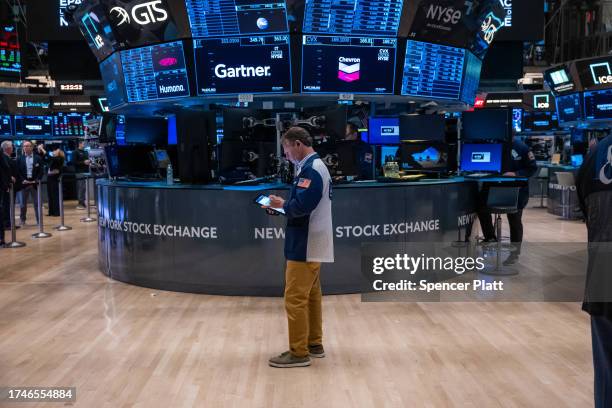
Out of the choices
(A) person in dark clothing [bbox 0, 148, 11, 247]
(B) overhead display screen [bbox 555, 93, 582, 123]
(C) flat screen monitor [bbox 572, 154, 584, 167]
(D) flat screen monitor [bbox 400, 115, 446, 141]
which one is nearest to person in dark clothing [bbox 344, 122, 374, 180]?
(D) flat screen monitor [bbox 400, 115, 446, 141]

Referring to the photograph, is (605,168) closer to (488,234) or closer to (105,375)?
(105,375)

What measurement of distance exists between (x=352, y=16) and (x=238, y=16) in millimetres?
1286

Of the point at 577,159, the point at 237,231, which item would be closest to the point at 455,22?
the point at 237,231

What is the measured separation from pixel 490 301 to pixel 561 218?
7723 millimetres

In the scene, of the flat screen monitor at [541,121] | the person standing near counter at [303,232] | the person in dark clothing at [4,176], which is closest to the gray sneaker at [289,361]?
the person standing near counter at [303,232]

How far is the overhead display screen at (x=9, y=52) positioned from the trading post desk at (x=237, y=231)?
8.27m

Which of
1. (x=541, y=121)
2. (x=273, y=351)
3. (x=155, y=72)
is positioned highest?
(x=155, y=72)

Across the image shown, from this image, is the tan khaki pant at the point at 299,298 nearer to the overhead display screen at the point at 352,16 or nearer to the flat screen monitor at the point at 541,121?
the overhead display screen at the point at 352,16

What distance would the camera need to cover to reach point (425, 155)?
7742 mm

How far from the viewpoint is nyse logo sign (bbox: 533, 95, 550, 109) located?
60.6ft

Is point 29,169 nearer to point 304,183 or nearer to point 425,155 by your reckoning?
point 425,155

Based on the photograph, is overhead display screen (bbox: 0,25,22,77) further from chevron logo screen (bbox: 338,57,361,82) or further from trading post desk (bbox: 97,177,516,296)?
chevron logo screen (bbox: 338,57,361,82)

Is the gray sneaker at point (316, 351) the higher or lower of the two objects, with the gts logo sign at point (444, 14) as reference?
lower

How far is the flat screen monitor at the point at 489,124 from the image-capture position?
8047 mm
